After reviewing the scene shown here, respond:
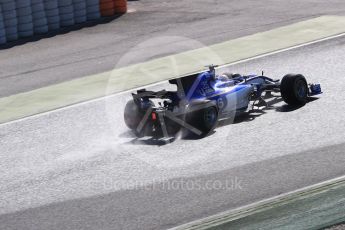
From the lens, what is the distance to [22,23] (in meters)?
21.3

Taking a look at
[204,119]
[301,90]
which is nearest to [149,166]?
[204,119]

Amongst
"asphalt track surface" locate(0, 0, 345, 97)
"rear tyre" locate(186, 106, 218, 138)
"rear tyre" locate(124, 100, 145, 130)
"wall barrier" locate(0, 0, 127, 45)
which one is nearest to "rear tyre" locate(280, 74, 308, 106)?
"rear tyre" locate(186, 106, 218, 138)

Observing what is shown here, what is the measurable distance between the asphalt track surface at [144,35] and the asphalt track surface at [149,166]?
3852mm

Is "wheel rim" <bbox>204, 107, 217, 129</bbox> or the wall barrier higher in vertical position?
"wheel rim" <bbox>204, 107, 217, 129</bbox>

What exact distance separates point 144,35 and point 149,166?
10.1 metres

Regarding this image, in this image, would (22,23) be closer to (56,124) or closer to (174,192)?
(56,124)

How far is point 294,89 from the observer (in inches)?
538

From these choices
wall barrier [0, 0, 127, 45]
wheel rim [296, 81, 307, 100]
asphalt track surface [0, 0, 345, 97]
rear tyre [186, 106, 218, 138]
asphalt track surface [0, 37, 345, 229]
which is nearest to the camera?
asphalt track surface [0, 37, 345, 229]

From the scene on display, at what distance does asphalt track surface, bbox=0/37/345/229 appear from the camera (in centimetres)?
1018

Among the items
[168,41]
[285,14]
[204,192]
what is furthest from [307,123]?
[285,14]

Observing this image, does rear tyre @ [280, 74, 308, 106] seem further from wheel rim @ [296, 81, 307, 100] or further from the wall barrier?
the wall barrier

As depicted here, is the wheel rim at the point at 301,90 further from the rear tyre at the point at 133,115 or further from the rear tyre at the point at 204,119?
the rear tyre at the point at 133,115

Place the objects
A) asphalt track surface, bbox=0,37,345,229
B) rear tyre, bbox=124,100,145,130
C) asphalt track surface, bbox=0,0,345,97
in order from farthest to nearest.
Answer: asphalt track surface, bbox=0,0,345,97 → rear tyre, bbox=124,100,145,130 → asphalt track surface, bbox=0,37,345,229

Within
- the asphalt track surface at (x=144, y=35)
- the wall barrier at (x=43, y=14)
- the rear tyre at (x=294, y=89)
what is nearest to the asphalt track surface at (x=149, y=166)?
the rear tyre at (x=294, y=89)
